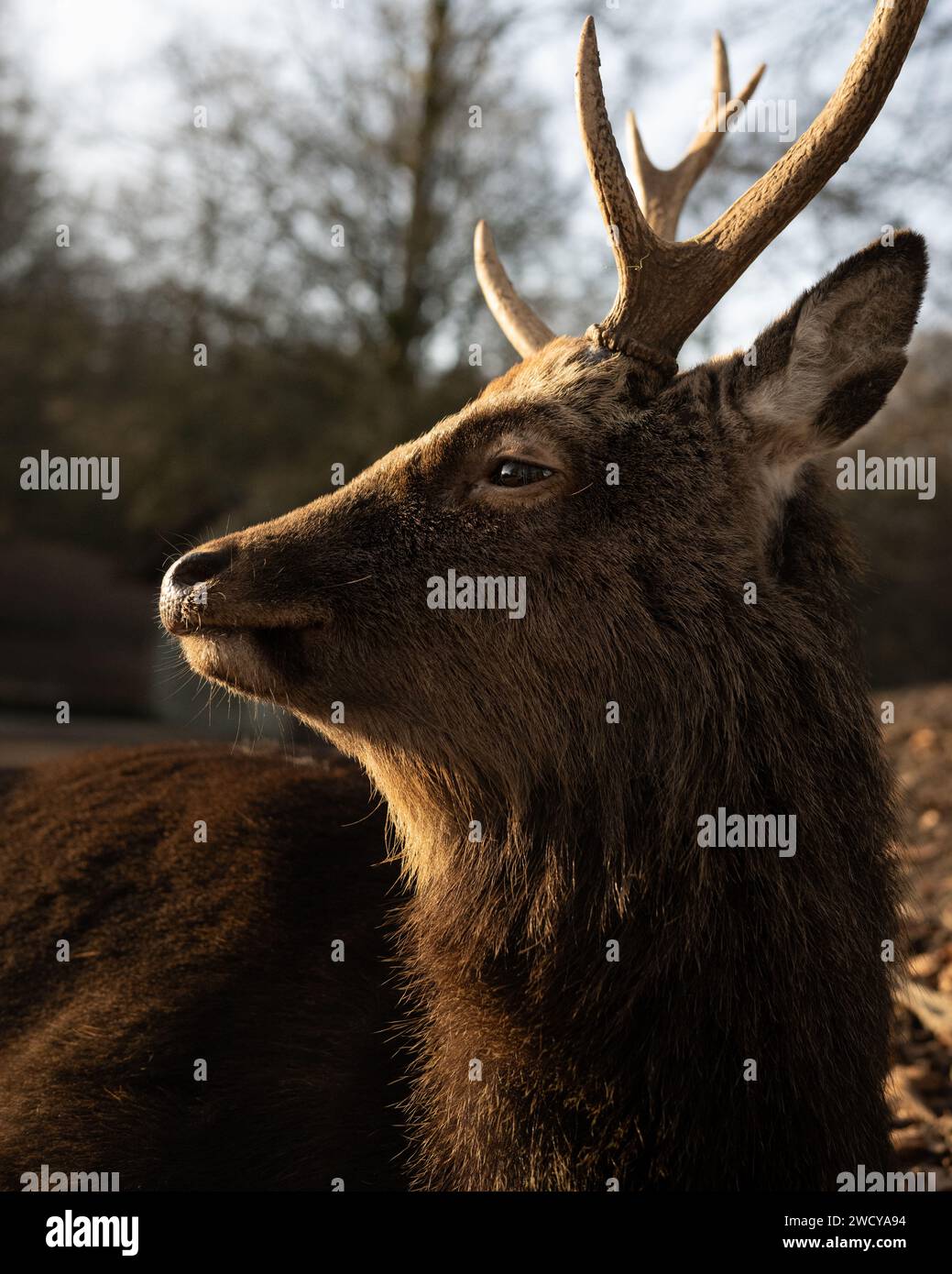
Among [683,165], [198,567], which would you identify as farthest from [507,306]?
[198,567]

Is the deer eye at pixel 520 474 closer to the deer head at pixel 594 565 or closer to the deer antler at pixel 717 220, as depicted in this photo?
the deer head at pixel 594 565

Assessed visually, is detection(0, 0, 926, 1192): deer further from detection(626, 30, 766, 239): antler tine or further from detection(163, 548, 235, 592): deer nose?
detection(626, 30, 766, 239): antler tine

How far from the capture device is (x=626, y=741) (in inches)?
111

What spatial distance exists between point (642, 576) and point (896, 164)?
744 centimetres

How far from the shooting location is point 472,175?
13750mm

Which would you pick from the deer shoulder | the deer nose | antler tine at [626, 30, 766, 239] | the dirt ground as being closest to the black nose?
the deer nose

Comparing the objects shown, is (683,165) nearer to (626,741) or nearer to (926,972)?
(626,741)

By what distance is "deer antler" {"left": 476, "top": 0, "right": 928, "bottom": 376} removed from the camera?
9.62 feet

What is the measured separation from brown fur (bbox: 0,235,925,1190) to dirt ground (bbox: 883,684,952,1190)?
0.75 m

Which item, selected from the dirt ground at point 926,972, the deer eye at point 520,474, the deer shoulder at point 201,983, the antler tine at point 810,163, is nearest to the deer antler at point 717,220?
the antler tine at point 810,163

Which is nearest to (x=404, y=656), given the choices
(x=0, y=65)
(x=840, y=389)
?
(x=840, y=389)

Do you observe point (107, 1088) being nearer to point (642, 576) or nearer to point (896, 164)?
point (642, 576)

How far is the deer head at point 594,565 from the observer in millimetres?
2834
